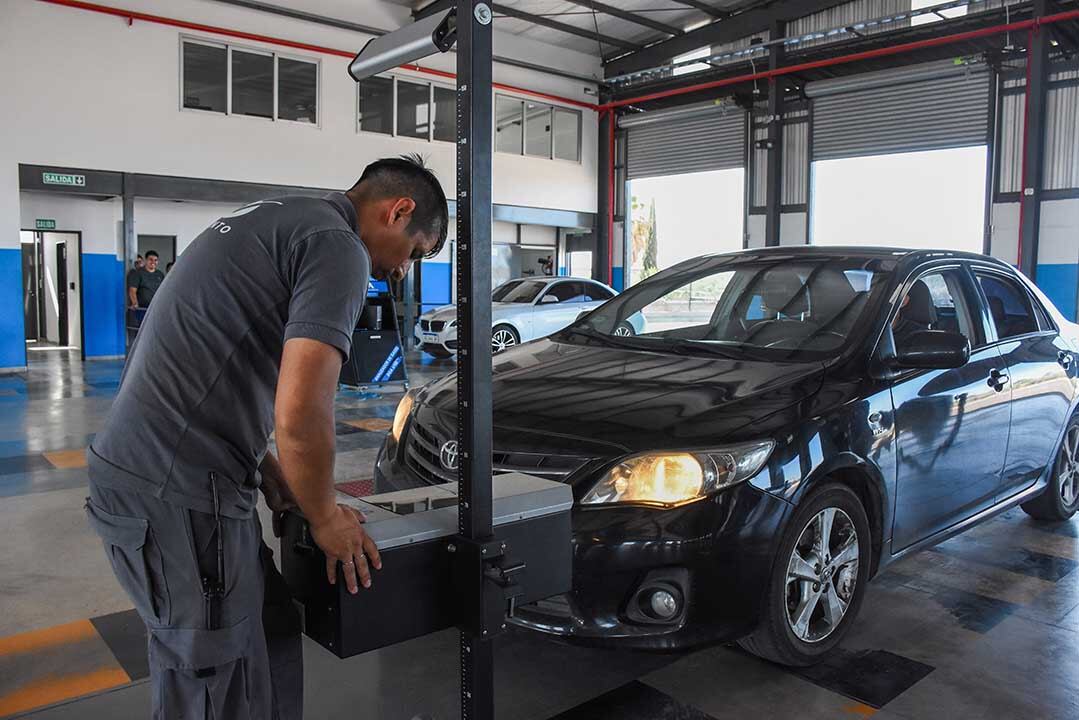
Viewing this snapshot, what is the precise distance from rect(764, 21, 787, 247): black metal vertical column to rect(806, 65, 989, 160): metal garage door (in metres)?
0.62

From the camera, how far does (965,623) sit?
3.27 metres

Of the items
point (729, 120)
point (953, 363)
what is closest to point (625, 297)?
point (953, 363)

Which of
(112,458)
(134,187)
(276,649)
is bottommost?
(276,649)

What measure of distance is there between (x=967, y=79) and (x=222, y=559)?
14.8 meters

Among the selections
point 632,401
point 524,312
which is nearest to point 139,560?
point 632,401

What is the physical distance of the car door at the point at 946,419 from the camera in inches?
125

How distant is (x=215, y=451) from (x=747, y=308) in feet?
8.46

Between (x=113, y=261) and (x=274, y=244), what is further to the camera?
(x=113, y=261)

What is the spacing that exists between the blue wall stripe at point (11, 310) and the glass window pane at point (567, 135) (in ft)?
35.3

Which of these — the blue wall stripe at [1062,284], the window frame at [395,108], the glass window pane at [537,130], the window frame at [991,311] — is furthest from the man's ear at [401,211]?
the glass window pane at [537,130]

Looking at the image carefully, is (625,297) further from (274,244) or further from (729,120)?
(729,120)

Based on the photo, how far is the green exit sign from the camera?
39.9 ft

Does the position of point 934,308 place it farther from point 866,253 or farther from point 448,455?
point 448,455

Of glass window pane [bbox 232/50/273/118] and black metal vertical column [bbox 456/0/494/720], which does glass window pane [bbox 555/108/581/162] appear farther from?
black metal vertical column [bbox 456/0/494/720]
